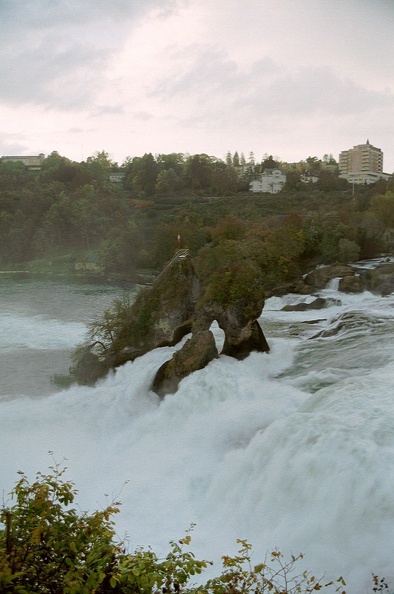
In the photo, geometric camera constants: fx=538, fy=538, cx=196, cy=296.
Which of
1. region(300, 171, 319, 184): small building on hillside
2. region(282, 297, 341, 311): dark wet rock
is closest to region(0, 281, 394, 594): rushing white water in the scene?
region(282, 297, 341, 311): dark wet rock

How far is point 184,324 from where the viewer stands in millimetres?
20078

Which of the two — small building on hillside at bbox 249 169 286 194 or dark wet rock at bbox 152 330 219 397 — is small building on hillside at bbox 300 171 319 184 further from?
dark wet rock at bbox 152 330 219 397

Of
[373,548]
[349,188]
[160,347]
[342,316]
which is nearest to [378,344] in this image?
[342,316]

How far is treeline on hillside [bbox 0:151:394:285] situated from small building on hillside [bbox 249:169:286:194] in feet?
7.63

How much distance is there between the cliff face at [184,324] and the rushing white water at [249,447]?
1.82 feet

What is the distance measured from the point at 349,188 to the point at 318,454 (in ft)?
287

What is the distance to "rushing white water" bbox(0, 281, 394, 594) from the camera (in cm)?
908

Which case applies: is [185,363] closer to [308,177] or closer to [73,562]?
[73,562]

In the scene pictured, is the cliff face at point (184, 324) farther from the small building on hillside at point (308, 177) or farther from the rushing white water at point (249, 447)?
the small building on hillside at point (308, 177)

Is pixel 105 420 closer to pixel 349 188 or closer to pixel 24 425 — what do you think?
pixel 24 425

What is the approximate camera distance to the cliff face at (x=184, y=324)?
671 inches

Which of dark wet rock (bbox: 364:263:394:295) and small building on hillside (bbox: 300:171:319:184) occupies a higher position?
small building on hillside (bbox: 300:171:319:184)

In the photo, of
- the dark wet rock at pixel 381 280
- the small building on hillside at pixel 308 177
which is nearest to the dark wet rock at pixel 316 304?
the dark wet rock at pixel 381 280

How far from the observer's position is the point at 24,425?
1655cm
